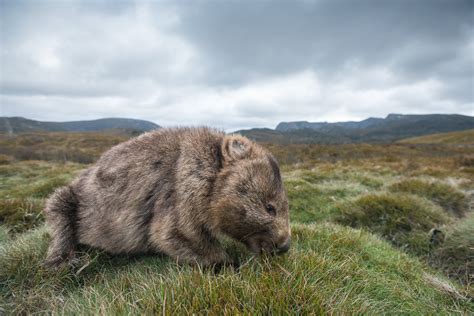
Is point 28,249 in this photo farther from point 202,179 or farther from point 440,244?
point 440,244

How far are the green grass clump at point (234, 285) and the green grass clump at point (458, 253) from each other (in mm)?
1010

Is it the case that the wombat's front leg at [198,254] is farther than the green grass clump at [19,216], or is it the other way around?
the green grass clump at [19,216]

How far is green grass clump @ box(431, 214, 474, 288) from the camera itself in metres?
4.29

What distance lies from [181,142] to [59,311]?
5.93 ft

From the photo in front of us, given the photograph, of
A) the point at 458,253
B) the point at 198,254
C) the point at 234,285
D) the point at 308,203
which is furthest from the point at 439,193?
the point at 234,285

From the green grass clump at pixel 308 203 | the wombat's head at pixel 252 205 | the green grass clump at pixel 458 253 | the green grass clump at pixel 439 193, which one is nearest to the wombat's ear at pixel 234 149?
the wombat's head at pixel 252 205

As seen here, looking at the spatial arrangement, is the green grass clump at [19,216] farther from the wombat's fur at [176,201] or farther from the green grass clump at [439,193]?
the green grass clump at [439,193]

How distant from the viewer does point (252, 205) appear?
272 cm

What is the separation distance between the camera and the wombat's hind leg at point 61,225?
3048 millimetres

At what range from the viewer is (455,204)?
312 inches

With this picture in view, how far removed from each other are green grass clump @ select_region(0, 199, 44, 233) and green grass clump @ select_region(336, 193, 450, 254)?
19.5 ft

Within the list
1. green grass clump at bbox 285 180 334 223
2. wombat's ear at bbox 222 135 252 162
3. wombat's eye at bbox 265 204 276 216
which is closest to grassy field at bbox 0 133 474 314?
wombat's eye at bbox 265 204 276 216

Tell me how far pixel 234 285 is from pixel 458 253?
14.5 ft

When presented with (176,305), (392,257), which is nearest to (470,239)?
(392,257)
